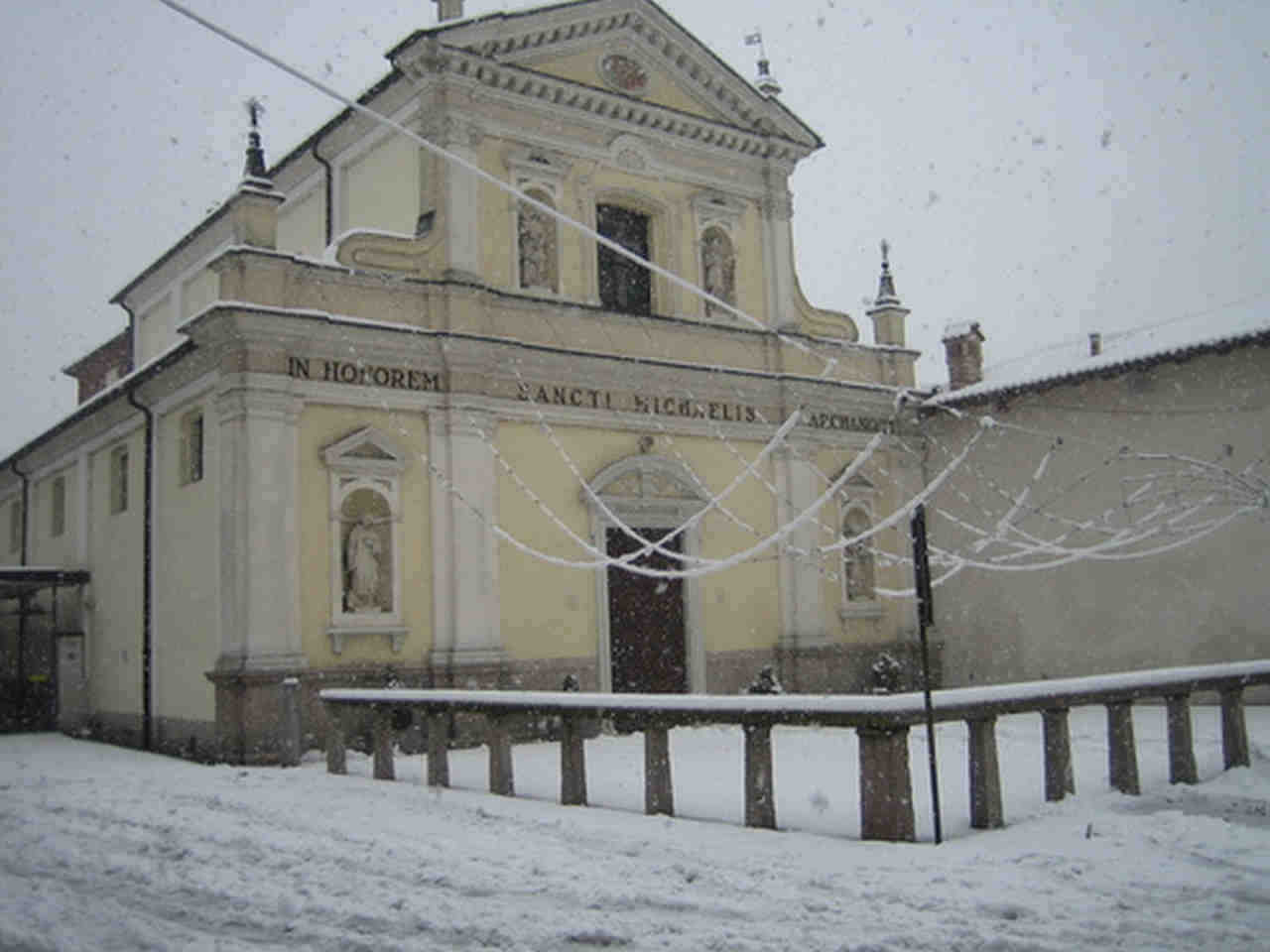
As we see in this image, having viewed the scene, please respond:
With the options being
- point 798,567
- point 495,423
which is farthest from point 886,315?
point 495,423

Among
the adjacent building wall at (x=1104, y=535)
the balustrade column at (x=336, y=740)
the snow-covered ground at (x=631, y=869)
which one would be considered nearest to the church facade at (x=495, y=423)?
the adjacent building wall at (x=1104, y=535)

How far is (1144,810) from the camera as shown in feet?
31.0

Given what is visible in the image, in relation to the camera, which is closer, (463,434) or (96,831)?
(96,831)

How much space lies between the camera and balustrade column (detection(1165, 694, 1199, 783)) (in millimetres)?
10867

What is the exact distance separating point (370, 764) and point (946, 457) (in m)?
12.2

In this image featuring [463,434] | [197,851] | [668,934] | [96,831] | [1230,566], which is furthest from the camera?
[1230,566]

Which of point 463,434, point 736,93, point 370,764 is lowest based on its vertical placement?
point 370,764

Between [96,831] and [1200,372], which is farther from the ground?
[1200,372]

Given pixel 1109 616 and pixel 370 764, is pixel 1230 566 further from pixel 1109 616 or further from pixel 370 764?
pixel 370 764

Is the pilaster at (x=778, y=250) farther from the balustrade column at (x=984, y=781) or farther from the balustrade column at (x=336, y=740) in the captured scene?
the balustrade column at (x=984, y=781)

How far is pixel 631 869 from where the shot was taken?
7895mm

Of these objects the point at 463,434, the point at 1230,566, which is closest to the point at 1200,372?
the point at 1230,566

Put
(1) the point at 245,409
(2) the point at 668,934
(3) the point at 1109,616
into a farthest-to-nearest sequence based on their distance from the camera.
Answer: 1. (3) the point at 1109,616
2. (1) the point at 245,409
3. (2) the point at 668,934

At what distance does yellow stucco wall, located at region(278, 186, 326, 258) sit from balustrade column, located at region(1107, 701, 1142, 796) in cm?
1451
